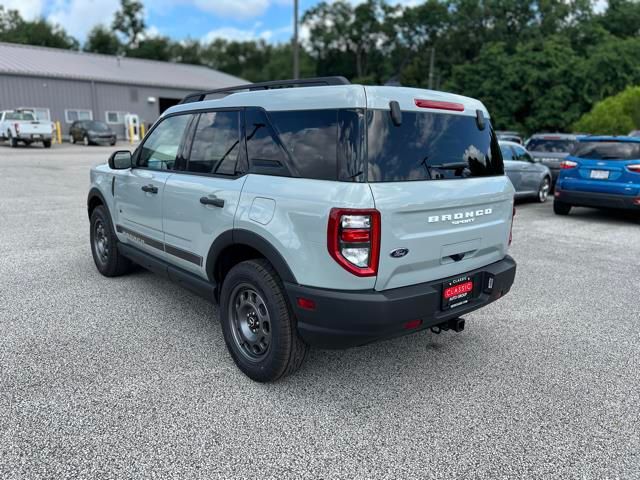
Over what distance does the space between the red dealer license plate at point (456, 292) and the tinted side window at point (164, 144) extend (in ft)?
8.06

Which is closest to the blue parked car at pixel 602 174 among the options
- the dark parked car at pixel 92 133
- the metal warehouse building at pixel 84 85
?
the dark parked car at pixel 92 133

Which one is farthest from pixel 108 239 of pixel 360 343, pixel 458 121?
pixel 458 121

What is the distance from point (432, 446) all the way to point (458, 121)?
207cm

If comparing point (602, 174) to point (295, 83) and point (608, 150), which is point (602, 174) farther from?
point (295, 83)

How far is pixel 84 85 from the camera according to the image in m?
34.9

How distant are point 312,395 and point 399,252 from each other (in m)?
1.14

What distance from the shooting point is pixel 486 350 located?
3910 mm

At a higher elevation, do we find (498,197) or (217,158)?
(217,158)

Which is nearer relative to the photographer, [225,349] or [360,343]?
[360,343]

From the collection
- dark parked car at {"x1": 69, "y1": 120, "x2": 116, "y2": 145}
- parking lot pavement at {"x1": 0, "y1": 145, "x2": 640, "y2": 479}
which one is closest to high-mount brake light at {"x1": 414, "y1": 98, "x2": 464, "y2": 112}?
parking lot pavement at {"x1": 0, "y1": 145, "x2": 640, "y2": 479}

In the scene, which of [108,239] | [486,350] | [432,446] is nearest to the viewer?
[432,446]

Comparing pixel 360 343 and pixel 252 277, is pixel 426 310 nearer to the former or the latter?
pixel 360 343

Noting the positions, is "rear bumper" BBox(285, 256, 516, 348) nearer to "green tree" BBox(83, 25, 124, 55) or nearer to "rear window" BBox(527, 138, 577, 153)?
"rear window" BBox(527, 138, 577, 153)

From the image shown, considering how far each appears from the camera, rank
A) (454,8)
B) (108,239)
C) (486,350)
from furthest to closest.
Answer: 1. (454,8)
2. (108,239)
3. (486,350)
